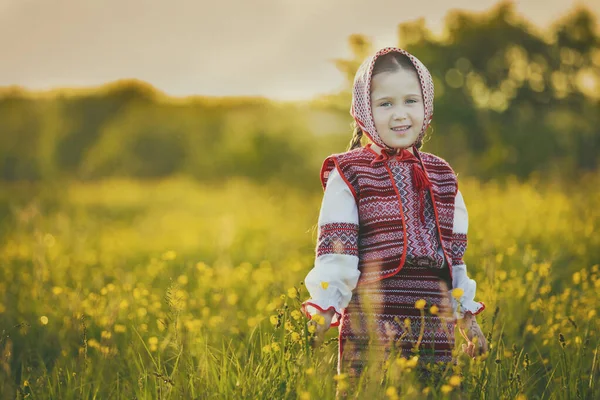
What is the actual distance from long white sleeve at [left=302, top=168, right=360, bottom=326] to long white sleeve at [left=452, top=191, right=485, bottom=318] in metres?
0.49

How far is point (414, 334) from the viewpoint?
8.52ft

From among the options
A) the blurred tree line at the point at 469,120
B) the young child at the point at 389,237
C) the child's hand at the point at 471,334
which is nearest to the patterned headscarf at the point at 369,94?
the young child at the point at 389,237

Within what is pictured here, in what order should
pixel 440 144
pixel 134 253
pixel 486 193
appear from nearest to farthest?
pixel 134 253 < pixel 486 193 < pixel 440 144

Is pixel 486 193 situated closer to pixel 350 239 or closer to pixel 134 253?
pixel 134 253

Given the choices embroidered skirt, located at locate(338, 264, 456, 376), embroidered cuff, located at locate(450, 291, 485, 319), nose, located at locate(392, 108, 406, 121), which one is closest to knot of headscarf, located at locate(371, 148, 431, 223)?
nose, located at locate(392, 108, 406, 121)

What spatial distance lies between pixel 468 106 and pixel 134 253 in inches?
341

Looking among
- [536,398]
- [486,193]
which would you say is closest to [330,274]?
[536,398]

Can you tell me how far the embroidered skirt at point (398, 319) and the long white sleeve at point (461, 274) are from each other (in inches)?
5.6

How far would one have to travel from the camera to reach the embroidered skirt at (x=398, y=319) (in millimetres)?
2545

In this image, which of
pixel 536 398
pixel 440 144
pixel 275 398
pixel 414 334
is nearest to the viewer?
→ pixel 275 398

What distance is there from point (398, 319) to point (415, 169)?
1.94ft

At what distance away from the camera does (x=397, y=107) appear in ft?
8.68

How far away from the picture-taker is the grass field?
2553mm

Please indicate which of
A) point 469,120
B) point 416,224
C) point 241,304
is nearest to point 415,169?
point 416,224
